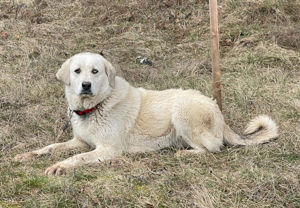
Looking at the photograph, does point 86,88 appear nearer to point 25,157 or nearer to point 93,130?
point 93,130

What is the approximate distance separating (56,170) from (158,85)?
11.1 ft

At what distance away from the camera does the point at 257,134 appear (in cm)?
475

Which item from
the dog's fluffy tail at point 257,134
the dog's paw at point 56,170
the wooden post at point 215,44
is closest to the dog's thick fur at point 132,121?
the dog's fluffy tail at point 257,134

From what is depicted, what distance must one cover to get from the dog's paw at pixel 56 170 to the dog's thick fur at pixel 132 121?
48 cm

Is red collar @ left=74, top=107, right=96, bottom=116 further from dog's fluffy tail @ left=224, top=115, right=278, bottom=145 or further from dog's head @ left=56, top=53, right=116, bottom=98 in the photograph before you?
dog's fluffy tail @ left=224, top=115, right=278, bottom=145

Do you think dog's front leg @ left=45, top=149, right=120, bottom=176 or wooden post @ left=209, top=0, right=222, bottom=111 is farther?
wooden post @ left=209, top=0, right=222, bottom=111

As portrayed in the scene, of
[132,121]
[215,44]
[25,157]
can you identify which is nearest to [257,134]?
[215,44]

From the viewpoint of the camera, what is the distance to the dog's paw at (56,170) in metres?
3.94

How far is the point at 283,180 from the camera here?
3.61m

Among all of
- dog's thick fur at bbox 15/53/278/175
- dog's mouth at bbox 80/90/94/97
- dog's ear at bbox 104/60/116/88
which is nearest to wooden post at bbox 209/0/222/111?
dog's thick fur at bbox 15/53/278/175

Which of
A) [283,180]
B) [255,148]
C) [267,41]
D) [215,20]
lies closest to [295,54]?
[267,41]

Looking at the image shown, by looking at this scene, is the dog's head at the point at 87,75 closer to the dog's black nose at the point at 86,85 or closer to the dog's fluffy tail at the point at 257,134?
the dog's black nose at the point at 86,85

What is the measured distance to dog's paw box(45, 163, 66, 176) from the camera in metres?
3.94

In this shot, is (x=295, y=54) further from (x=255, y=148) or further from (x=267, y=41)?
(x=255, y=148)
